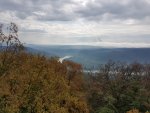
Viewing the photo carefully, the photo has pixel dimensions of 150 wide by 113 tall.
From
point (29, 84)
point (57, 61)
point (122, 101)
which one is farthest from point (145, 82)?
point (29, 84)

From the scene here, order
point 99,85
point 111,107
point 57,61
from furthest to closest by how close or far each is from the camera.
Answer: point 99,85 < point 111,107 < point 57,61

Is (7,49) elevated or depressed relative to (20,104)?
elevated

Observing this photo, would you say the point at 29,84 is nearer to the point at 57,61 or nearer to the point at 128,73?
the point at 57,61

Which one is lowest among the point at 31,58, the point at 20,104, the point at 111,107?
the point at 111,107

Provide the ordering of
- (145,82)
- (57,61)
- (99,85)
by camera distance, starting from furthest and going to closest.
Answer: (145,82)
(99,85)
(57,61)

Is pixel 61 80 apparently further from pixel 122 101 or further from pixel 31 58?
A: pixel 122 101

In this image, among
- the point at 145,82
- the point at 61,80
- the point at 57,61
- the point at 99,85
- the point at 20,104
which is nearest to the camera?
the point at 20,104

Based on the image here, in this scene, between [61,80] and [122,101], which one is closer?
[61,80]

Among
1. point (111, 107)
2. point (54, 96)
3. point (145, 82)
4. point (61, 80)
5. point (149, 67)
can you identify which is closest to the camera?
point (54, 96)

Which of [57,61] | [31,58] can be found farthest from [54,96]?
[57,61]
